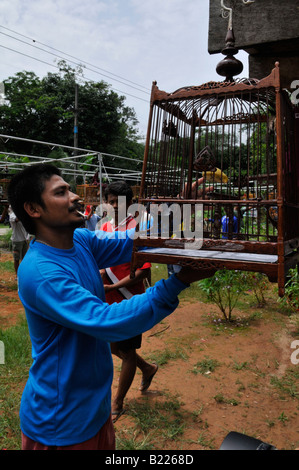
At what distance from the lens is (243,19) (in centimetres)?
277

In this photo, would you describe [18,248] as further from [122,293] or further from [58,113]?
[58,113]

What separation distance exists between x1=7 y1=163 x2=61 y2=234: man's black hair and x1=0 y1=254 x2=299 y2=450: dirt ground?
2063 millimetres

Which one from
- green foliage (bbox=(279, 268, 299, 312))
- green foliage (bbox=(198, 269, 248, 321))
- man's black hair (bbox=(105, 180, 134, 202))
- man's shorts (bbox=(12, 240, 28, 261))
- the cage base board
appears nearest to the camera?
the cage base board

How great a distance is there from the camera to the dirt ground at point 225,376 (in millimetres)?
2758

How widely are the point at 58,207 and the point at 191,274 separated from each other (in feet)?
2.00

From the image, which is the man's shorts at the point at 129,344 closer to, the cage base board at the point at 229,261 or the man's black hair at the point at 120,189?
the man's black hair at the point at 120,189

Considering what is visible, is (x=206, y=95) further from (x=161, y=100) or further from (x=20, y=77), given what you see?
(x=20, y=77)

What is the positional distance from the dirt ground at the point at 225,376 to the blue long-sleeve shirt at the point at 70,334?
1.51 m

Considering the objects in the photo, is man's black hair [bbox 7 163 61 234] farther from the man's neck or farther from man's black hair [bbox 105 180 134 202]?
man's black hair [bbox 105 180 134 202]

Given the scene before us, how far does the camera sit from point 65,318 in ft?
3.91

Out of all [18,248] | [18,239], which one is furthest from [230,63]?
[18,248]

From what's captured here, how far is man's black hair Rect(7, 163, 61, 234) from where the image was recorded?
145 centimetres

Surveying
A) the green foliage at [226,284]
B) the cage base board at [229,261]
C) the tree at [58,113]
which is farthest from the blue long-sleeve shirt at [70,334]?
the tree at [58,113]

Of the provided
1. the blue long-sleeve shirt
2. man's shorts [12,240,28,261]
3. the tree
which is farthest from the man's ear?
the tree
